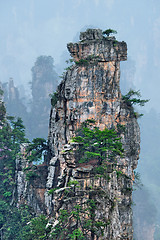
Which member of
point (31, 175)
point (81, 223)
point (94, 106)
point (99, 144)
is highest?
point (94, 106)

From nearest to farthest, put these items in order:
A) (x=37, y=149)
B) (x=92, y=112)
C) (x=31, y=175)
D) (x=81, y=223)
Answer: (x=81, y=223) < (x=92, y=112) < (x=31, y=175) < (x=37, y=149)

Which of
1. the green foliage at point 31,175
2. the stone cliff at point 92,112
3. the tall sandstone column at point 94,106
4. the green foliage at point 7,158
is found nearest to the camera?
the stone cliff at point 92,112

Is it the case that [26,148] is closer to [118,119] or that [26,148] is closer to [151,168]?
[118,119]

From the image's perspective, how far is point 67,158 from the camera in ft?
59.1

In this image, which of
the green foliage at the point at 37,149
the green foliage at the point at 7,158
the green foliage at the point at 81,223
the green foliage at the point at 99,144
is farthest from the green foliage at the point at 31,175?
the green foliage at the point at 81,223

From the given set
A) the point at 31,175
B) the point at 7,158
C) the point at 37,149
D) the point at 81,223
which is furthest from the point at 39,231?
the point at 7,158

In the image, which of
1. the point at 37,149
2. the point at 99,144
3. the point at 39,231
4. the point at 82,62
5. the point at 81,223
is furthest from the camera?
the point at 37,149

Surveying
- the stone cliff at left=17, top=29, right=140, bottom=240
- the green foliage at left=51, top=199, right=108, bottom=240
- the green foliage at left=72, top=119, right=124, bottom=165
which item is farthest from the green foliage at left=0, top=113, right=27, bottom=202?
the green foliage at left=51, top=199, right=108, bottom=240

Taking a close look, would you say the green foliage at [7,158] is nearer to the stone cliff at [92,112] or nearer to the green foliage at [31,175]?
the stone cliff at [92,112]

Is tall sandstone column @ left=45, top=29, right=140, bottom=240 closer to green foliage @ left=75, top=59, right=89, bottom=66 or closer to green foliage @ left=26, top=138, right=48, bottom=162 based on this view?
green foliage @ left=75, top=59, right=89, bottom=66

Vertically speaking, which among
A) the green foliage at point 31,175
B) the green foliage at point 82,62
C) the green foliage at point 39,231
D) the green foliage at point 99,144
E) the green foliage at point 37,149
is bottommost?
the green foliage at point 39,231

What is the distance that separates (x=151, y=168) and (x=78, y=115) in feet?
227

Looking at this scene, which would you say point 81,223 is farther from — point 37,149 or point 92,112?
point 37,149

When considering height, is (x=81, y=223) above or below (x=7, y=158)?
below
